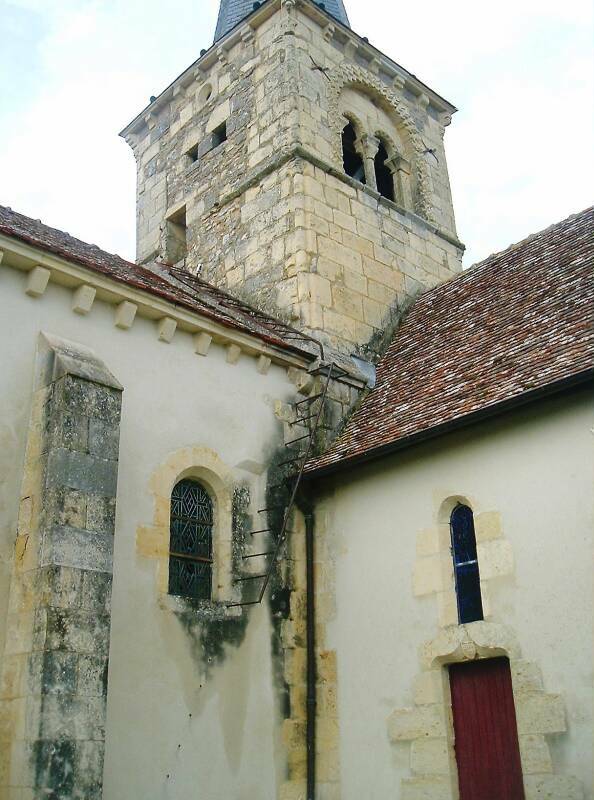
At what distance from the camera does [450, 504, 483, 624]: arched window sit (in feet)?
28.0

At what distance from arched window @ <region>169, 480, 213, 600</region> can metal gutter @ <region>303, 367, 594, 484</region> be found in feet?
4.43

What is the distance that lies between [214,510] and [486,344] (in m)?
3.82

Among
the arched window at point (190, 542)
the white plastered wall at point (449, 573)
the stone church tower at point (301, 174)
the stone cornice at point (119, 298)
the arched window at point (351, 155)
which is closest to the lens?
the white plastered wall at point (449, 573)

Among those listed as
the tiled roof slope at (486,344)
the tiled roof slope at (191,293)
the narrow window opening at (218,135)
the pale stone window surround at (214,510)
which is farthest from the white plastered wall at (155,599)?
the narrow window opening at (218,135)

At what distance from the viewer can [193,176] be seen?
15.3 metres

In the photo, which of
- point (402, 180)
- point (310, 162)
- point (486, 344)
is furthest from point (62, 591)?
point (402, 180)

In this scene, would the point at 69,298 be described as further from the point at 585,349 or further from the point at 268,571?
the point at 585,349

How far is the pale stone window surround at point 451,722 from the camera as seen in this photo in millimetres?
7469

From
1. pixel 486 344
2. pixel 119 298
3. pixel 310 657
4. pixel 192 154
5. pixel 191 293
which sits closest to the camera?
pixel 119 298

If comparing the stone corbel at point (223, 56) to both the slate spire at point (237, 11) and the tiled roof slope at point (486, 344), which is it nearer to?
the slate spire at point (237, 11)

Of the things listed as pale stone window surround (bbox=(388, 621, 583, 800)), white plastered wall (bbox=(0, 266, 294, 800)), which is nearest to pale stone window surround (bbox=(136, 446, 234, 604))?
white plastered wall (bbox=(0, 266, 294, 800))

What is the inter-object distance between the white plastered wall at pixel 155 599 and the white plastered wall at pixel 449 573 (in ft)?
3.14

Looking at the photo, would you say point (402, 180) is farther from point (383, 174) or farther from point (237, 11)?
point (237, 11)

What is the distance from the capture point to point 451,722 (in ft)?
27.5
